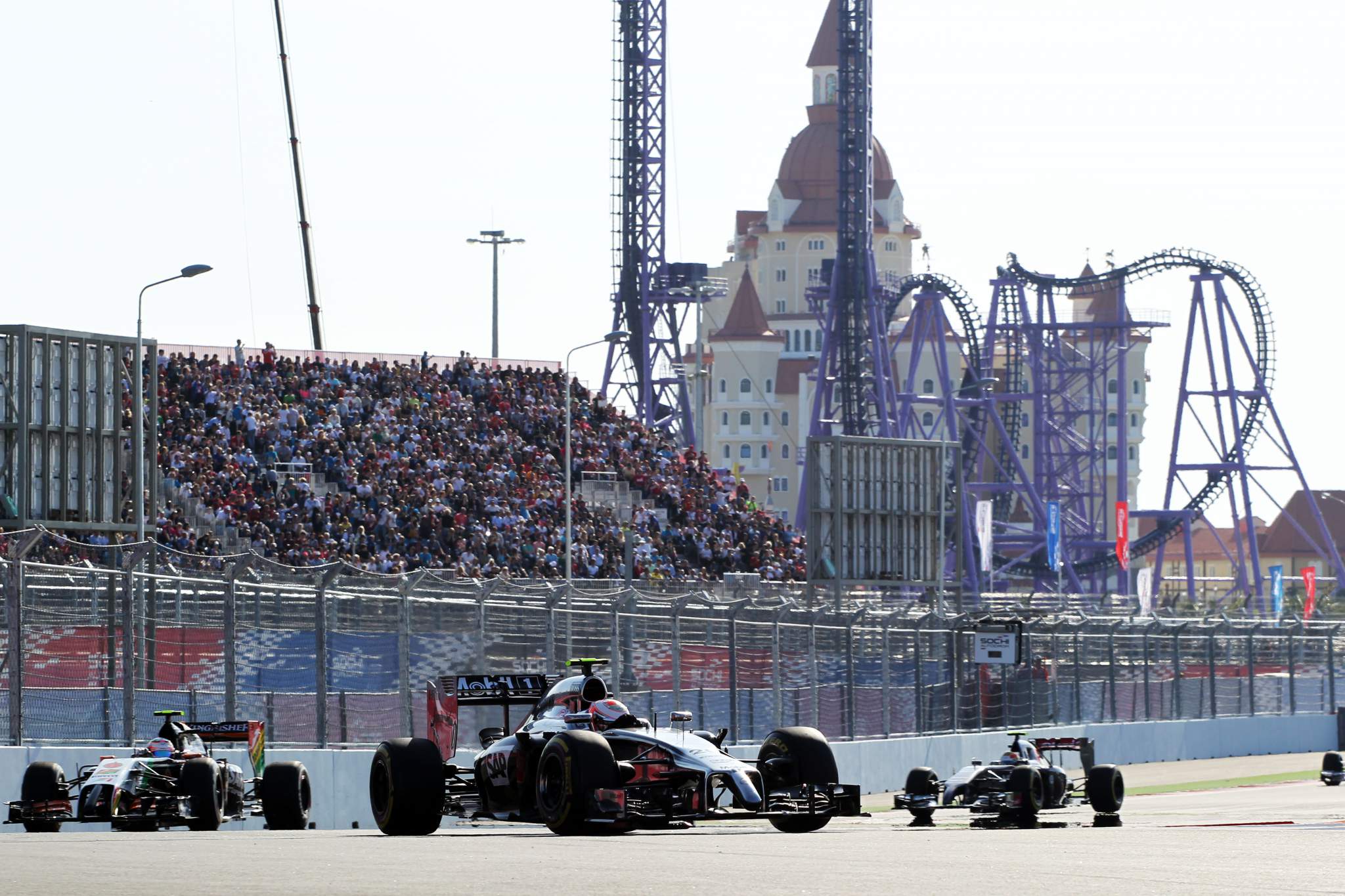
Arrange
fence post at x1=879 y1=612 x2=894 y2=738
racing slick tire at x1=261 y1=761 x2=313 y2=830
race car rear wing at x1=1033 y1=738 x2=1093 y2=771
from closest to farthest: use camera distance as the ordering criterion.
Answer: racing slick tire at x1=261 y1=761 x2=313 y2=830
race car rear wing at x1=1033 y1=738 x2=1093 y2=771
fence post at x1=879 y1=612 x2=894 y2=738

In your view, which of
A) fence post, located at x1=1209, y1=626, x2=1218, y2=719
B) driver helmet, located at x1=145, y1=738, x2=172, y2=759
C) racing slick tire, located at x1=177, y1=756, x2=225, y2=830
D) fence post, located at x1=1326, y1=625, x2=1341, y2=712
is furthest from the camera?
fence post, located at x1=1326, y1=625, x2=1341, y2=712

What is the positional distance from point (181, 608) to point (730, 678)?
22.0 feet

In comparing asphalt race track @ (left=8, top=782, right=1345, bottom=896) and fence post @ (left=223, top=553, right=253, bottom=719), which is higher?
fence post @ (left=223, top=553, right=253, bottom=719)

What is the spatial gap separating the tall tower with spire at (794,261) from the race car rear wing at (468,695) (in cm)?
14356

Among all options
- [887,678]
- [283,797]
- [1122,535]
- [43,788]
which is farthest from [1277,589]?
[43,788]

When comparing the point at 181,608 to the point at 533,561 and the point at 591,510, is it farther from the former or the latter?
the point at 591,510

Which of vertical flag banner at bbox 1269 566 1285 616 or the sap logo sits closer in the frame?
the sap logo

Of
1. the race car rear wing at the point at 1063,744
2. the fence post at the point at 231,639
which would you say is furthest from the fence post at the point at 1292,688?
the fence post at the point at 231,639

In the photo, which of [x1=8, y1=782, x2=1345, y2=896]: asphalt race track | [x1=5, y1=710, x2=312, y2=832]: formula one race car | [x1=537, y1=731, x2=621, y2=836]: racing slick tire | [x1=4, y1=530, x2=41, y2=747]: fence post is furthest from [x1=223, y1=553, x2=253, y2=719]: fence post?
[x1=537, y1=731, x2=621, y2=836]: racing slick tire

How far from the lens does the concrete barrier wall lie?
1945cm

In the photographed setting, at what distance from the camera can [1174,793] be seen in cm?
3084

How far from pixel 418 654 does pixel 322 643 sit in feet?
6.14

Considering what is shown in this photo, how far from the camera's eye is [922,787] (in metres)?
22.2

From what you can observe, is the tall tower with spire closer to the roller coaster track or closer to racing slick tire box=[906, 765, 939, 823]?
the roller coaster track
